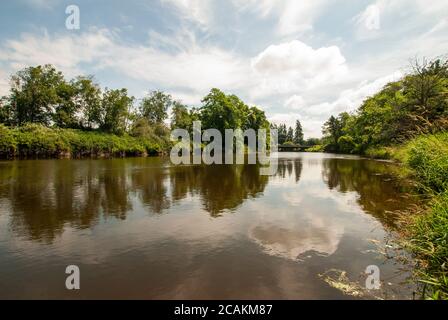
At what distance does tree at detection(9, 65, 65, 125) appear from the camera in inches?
1817

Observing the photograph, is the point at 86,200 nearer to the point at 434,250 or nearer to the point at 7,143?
the point at 434,250

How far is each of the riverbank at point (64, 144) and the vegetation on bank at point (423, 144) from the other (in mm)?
37106

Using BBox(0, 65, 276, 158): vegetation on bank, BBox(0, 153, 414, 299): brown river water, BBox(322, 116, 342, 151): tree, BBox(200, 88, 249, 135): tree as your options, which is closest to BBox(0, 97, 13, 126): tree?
BBox(0, 65, 276, 158): vegetation on bank

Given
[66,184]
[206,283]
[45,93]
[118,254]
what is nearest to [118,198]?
[66,184]

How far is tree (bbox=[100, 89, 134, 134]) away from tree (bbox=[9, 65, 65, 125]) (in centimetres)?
845

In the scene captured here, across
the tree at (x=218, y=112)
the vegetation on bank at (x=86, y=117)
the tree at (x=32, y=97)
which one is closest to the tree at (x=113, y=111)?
the vegetation on bank at (x=86, y=117)

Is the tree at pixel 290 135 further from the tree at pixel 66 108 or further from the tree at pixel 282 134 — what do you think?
the tree at pixel 66 108

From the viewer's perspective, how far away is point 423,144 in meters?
11.0

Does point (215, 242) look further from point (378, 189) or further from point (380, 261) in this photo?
point (378, 189)

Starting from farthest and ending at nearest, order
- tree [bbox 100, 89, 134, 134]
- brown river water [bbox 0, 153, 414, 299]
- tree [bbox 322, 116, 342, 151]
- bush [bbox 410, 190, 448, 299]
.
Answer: tree [bbox 322, 116, 342, 151], tree [bbox 100, 89, 134, 134], brown river water [bbox 0, 153, 414, 299], bush [bbox 410, 190, 448, 299]

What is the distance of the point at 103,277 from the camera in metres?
4.03

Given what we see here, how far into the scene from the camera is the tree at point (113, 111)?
2106 inches

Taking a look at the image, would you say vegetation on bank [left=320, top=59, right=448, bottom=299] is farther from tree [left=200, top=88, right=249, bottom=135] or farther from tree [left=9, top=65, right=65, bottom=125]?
tree [left=9, top=65, right=65, bottom=125]
